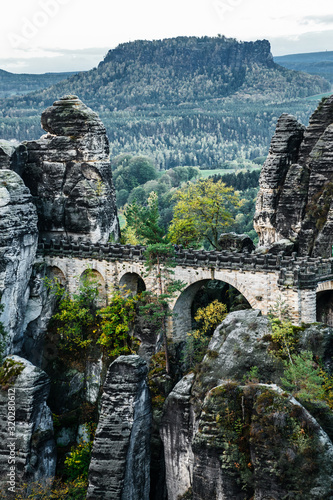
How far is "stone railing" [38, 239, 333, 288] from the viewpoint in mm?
42719

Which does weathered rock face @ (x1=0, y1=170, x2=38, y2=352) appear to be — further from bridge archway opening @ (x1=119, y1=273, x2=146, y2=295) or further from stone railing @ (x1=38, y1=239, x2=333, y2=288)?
bridge archway opening @ (x1=119, y1=273, x2=146, y2=295)

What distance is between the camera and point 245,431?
1246 inches

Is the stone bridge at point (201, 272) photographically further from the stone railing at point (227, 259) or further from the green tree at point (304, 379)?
the green tree at point (304, 379)

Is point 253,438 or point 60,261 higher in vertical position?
point 60,261

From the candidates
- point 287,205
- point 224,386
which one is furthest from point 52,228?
point 224,386

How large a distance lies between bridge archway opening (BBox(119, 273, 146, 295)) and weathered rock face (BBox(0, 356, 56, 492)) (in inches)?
401

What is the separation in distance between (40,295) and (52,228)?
606cm

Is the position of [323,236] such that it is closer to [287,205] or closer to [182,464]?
[287,205]

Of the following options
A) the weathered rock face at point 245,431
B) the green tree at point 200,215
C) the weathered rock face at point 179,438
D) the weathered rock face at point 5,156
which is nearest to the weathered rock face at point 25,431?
the weathered rock face at point 179,438

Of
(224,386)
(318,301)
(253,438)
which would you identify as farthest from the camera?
(318,301)

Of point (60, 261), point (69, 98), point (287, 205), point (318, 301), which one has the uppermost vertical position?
point (69, 98)

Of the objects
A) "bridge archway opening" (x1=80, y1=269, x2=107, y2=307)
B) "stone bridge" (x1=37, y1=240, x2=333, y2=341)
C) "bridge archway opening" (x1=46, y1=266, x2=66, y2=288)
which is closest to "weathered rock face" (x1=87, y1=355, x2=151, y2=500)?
"stone bridge" (x1=37, y1=240, x2=333, y2=341)

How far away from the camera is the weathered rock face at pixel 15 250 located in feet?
161

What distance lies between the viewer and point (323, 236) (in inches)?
1919
